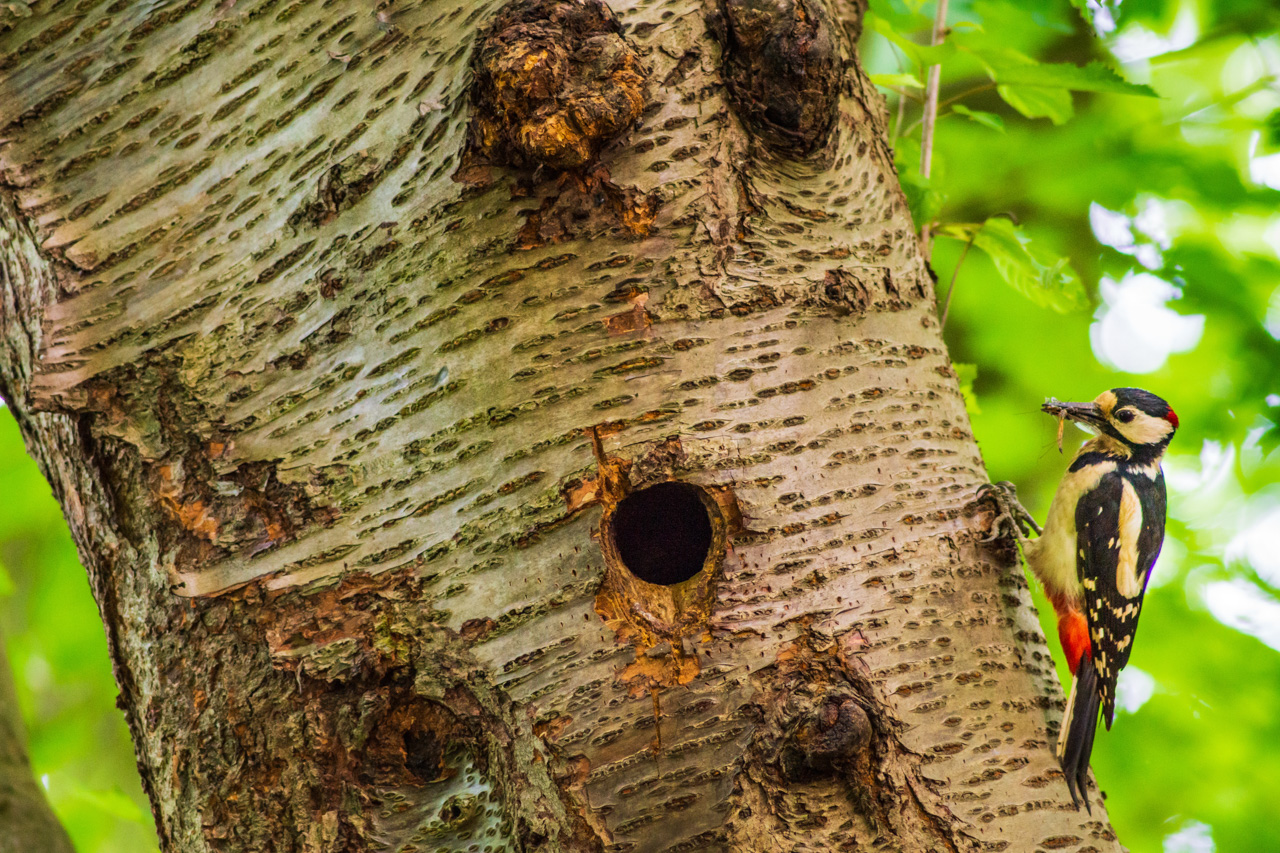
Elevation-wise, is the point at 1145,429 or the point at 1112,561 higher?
the point at 1145,429

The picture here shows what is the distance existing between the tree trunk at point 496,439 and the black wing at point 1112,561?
1.24 metres

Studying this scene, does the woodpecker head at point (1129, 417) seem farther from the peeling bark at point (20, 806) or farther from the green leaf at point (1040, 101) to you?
the peeling bark at point (20, 806)

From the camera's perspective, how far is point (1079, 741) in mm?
1840

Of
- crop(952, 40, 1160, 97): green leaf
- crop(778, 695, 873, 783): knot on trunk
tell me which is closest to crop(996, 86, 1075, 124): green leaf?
crop(952, 40, 1160, 97): green leaf

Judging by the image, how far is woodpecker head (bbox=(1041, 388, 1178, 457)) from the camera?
9.88 feet

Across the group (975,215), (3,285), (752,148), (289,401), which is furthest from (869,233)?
(975,215)

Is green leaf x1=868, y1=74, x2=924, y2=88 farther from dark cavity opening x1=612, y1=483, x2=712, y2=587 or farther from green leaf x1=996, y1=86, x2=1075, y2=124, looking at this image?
dark cavity opening x1=612, y1=483, x2=712, y2=587

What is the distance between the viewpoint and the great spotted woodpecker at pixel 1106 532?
111 inches

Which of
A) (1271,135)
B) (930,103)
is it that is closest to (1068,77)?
(930,103)

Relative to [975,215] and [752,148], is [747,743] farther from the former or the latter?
[975,215]

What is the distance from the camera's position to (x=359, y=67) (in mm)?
1601

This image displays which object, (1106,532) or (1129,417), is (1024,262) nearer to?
(1129,417)

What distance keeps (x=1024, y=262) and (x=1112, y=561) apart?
118 centimetres

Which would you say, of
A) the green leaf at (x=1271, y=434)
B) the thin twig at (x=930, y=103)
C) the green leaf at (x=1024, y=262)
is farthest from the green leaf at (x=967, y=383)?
the green leaf at (x=1271, y=434)
